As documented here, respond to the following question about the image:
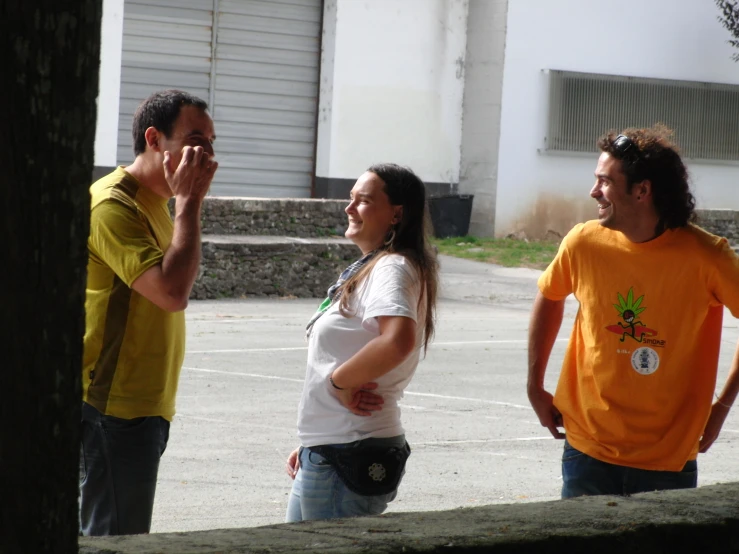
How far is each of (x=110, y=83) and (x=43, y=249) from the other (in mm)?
21618

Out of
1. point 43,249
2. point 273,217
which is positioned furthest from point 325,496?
point 273,217

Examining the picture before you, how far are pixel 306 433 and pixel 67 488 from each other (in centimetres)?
200

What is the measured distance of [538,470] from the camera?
737cm

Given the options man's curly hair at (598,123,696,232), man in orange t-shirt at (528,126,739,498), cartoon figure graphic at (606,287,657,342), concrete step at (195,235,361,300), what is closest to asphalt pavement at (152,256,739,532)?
concrete step at (195,235,361,300)

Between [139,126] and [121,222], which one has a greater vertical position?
[139,126]

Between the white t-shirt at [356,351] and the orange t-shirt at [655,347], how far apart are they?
644 mm

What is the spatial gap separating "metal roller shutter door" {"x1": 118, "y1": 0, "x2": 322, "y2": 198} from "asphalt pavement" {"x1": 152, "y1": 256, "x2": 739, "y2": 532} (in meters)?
10.6

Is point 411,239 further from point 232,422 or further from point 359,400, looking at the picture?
point 232,422

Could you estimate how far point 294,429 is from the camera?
8.24m

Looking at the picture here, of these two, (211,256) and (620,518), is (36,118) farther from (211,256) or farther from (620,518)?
(211,256)

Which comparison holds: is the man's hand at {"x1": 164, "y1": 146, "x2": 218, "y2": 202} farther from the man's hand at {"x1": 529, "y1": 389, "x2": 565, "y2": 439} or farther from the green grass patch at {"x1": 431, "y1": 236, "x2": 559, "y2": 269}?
the green grass patch at {"x1": 431, "y1": 236, "x2": 559, "y2": 269}

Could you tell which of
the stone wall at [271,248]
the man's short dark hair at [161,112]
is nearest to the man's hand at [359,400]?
the man's short dark hair at [161,112]

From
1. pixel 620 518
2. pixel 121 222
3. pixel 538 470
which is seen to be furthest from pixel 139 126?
pixel 538 470

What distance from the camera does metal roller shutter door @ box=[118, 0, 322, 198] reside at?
24.1 meters
